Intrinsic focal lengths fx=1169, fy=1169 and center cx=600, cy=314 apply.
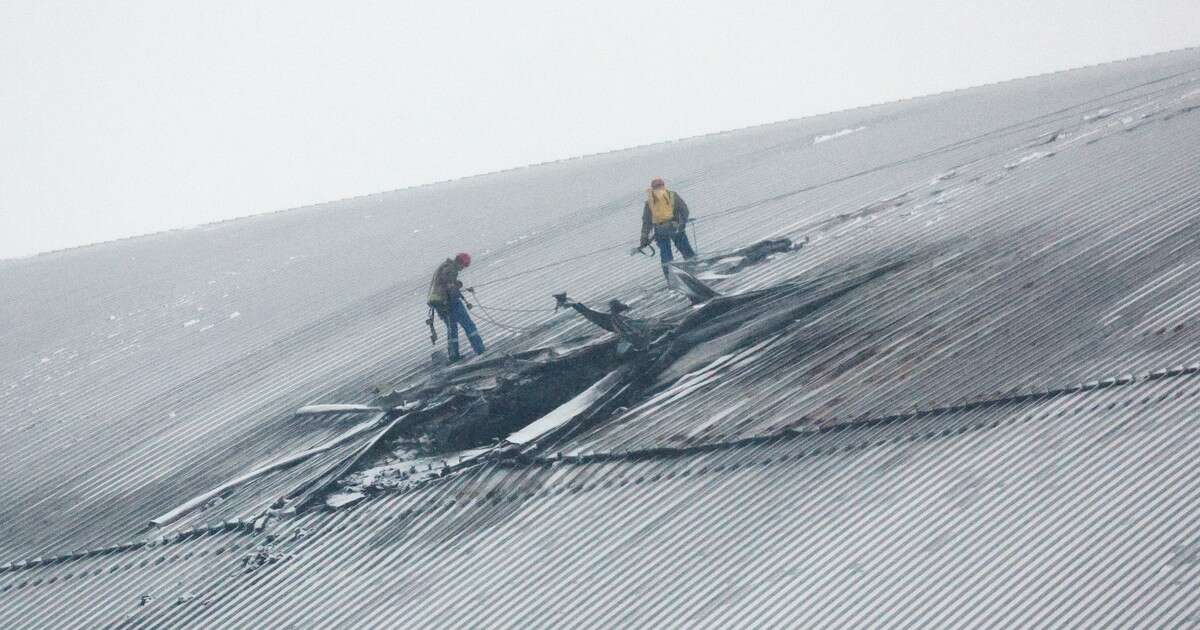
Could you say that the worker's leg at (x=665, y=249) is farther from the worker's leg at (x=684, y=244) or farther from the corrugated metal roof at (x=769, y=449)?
the corrugated metal roof at (x=769, y=449)

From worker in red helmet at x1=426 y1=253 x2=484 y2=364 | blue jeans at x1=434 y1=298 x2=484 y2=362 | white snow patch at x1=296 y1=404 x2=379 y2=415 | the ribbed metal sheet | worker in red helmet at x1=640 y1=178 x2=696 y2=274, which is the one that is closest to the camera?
the ribbed metal sheet

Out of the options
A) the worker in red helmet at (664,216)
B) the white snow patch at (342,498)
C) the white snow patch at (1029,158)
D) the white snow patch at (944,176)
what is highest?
the worker in red helmet at (664,216)

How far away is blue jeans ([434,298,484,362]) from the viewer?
67.4 feet

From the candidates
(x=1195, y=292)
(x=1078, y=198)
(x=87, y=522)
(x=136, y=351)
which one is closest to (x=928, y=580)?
(x=1195, y=292)

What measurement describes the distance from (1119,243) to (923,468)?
8652 millimetres

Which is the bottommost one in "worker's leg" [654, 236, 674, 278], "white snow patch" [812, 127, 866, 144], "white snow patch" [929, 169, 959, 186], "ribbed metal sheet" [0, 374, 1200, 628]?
"ribbed metal sheet" [0, 374, 1200, 628]

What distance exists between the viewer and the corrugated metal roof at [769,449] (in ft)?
38.0

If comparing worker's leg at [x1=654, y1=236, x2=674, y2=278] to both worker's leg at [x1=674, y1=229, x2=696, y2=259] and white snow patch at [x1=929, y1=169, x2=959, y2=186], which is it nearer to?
worker's leg at [x1=674, y1=229, x2=696, y2=259]

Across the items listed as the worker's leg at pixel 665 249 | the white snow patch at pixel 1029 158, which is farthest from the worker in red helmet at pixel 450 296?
the white snow patch at pixel 1029 158

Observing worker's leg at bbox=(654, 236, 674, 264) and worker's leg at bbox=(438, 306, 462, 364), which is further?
worker's leg at bbox=(654, 236, 674, 264)

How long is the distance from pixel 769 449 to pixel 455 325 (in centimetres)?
793

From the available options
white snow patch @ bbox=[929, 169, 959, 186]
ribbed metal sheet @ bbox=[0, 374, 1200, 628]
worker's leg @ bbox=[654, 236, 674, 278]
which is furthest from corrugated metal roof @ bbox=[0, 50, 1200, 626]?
worker's leg @ bbox=[654, 236, 674, 278]

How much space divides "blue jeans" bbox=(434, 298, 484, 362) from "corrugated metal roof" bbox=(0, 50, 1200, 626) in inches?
54.1

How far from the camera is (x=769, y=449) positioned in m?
14.8
